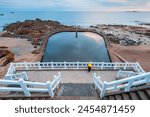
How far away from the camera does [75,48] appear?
61.8 feet

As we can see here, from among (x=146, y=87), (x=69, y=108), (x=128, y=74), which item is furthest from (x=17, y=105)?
(x=128, y=74)

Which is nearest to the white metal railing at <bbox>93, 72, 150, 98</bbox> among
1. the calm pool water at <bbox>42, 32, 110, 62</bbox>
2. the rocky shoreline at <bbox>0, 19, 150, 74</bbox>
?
the calm pool water at <bbox>42, 32, 110, 62</bbox>

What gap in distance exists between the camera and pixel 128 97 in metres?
5.10

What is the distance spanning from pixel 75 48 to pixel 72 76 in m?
9.07

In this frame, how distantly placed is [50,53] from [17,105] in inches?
544

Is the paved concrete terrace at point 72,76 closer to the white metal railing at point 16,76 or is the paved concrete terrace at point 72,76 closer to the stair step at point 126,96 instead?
the white metal railing at point 16,76

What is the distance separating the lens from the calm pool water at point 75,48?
1720cm

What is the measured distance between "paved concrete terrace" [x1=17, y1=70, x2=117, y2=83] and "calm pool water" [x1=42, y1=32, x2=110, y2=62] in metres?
6.19

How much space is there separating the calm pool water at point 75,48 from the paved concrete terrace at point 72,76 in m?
6.19

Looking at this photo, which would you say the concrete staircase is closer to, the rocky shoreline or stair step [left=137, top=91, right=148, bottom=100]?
stair step [left=137, top=91, right=148, bottom=100]

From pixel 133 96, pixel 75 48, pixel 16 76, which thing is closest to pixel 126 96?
pixel 133 96

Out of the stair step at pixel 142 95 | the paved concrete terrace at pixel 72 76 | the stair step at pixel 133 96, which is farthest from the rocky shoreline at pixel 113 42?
the stair step at pixel 142 95

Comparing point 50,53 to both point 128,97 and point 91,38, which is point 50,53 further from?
point 128,97

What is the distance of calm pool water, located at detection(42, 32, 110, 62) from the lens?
17.2 meters
